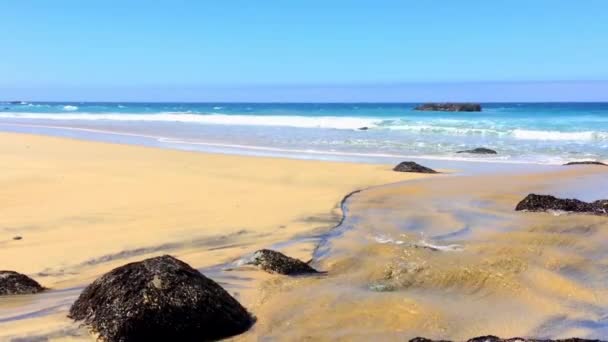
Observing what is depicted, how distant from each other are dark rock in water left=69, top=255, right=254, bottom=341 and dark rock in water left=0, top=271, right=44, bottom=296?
2.48 feet

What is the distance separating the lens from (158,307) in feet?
11.8

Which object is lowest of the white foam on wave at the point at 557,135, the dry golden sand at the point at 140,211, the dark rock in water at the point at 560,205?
the dry golden sand at the point at 140,211

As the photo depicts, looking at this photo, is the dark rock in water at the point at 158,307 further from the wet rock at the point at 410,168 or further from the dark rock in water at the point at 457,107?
the dark rock in water at the point at 457,107

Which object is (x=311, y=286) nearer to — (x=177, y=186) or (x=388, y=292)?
(x=388, y=292)

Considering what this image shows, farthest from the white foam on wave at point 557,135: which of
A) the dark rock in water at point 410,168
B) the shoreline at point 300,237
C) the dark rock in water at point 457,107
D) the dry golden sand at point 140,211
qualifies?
the dark rock in water at point 457,107

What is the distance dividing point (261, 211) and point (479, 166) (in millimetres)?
8087

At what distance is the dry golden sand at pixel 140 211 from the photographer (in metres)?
5.39

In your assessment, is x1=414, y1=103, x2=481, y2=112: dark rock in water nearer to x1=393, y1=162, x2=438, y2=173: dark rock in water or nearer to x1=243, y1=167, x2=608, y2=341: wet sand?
x1=393, y1=162, x2=438, y2=173: dark rock in water

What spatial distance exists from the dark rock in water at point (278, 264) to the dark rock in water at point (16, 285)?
171cm

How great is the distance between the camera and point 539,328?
13.0 ft

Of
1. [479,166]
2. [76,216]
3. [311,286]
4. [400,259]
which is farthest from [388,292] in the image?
[479,166]

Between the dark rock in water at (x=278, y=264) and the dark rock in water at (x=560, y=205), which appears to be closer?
the dark rock in water at (x=278, y=264)

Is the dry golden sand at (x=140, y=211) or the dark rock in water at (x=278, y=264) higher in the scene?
the dark rock in water at (x=278, y=264)

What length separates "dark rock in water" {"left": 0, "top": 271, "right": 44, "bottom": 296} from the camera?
4439 mm
